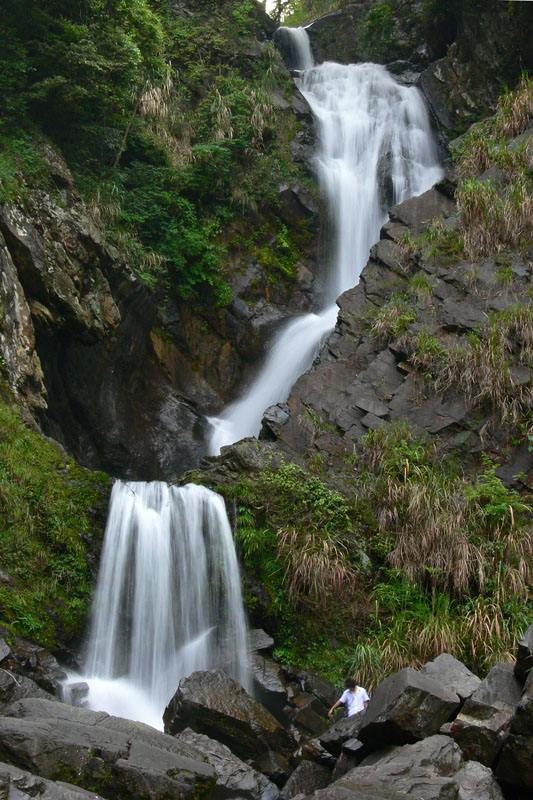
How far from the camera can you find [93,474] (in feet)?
29.0

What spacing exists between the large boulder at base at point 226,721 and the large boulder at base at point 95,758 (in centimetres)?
167

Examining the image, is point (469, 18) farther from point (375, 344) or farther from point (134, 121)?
point (375, 344)

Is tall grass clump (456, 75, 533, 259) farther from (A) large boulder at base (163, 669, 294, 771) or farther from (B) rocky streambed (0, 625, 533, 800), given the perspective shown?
(A) large boulder at base (163, 669, 294, 771)

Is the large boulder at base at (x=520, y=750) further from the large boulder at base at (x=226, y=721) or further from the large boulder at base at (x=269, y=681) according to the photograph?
the large boulder at base at (x=269, y=681)

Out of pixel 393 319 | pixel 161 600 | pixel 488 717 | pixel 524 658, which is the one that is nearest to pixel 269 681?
pixel 161 600

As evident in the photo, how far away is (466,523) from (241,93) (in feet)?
42.7

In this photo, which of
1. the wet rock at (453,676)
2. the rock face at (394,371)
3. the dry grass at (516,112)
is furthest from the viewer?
the dry grass at (516,112)

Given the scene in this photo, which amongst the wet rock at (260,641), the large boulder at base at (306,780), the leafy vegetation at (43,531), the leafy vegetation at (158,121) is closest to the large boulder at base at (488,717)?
the large boulder at base at (306,780)

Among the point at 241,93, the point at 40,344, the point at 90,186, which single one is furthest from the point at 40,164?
the point at 241,93

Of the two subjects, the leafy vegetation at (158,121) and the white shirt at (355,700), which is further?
the leafy vegetation at (158,121)

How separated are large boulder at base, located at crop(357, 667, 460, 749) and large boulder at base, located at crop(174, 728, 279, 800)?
3.72ft

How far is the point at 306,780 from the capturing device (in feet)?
19.0

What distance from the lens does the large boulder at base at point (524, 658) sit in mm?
4930

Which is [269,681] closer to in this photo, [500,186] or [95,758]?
[95,758]
